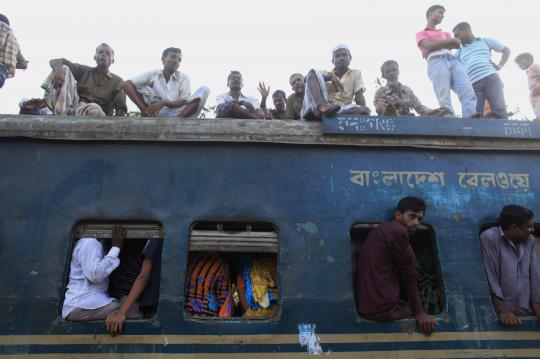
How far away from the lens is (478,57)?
5812 mm

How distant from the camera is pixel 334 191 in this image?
4.14m

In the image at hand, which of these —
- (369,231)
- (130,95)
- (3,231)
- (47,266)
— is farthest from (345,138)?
(3,231)

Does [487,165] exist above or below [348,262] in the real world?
above

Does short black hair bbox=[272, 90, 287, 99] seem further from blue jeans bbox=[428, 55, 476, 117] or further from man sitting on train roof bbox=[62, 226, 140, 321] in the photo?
man sitting on train roof bbox=[62, 226, 140, 321]

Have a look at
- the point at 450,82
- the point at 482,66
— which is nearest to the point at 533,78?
the point at 482,66

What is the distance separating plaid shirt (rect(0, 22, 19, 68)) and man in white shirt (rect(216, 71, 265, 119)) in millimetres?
2335

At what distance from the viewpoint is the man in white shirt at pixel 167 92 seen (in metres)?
5.06

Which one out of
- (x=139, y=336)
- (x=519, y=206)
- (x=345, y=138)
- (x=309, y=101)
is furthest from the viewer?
(x=309, y=101)

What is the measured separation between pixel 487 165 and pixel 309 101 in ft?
5.92

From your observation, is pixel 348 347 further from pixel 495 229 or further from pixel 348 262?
pixel 495 229

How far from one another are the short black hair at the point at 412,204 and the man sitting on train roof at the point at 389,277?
150 millimetres

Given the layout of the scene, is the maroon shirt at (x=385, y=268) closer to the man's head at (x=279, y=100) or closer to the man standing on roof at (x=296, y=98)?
the man standing on roof at (x=296, y=98)

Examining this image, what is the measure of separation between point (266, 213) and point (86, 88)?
9.12 ft

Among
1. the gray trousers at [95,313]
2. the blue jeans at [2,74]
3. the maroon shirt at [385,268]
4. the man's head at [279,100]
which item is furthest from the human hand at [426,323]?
the blue jeans at [2,74]
